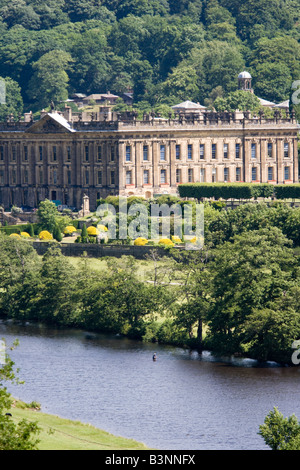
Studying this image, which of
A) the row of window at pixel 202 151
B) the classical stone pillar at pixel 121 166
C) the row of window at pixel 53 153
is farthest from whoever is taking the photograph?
the row of window at pixel 53 153

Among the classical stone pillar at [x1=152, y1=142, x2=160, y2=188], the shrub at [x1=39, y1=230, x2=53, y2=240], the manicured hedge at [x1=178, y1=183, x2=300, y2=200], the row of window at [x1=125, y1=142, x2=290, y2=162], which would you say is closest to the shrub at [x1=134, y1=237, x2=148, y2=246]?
the shrub at [x1=39, y1=230, x2=53, y2=240]

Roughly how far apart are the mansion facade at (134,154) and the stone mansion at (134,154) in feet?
0.33

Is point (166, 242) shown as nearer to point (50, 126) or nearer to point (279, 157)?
point (50, 126)

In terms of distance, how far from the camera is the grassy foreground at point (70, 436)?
76375 mm

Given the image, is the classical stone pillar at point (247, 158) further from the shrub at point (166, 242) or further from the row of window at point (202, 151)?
the shrub at point (166, 242)

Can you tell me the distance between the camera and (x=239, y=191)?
155875 mm

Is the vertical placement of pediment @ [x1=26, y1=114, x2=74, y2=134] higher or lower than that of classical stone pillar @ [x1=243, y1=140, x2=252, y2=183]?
higher

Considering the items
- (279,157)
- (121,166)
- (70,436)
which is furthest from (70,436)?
(279,157)

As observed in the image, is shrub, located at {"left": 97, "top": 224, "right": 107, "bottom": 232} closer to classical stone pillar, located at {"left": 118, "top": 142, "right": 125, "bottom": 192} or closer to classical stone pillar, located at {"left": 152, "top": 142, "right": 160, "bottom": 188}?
classical stone pillar, located at {"left": 118, "top": 142, "right": 125, "bottom": 192}

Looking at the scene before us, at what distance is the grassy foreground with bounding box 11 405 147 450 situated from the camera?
76375mm

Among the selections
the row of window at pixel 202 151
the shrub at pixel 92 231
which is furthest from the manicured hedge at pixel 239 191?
the shrub at pixel 92 231
